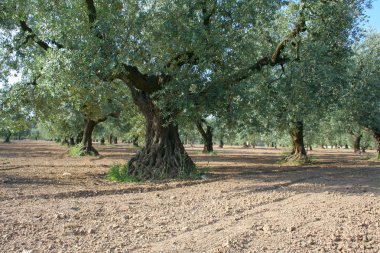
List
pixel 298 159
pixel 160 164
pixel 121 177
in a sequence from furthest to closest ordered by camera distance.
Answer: pixel 298 159 → pixel 160 164 → pixel 121 177

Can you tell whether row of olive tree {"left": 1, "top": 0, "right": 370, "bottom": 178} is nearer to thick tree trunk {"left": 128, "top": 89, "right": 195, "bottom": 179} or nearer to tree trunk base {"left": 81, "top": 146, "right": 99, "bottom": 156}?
thick tree trunk {"left": 128, "top": 89, "right": 195, "bottom": 179}

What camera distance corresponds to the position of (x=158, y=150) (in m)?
15.0

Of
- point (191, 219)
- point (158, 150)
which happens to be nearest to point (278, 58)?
point (158, 150)

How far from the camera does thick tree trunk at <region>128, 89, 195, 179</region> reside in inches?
575

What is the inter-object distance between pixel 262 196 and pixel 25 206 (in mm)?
5586

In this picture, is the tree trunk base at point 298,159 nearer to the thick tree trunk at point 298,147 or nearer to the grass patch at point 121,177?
the thick tree trunk at point 298,147

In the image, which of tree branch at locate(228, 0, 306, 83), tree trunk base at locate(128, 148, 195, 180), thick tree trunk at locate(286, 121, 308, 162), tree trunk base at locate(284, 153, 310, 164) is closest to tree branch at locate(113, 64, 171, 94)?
tree trunk base at locate(128, 148, 195, 180)

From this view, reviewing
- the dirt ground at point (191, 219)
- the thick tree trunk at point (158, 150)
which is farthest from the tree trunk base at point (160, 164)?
the dirt ground at point (191, 219)

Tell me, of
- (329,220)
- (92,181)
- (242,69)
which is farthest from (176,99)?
(329,220)

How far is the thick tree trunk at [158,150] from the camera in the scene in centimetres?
1462

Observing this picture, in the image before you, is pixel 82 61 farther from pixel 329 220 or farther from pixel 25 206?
pixel 329 220

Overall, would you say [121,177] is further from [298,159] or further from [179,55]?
[298,159]

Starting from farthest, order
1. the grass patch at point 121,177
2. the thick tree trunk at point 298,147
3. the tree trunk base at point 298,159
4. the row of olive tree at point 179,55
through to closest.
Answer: the thick tree trunk at point 298,147 → the tree trunk base at point 298,159 → the grass patch at point 121,177 → the row of olive tree at point 179,55

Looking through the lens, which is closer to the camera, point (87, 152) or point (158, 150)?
point (158, 150)
